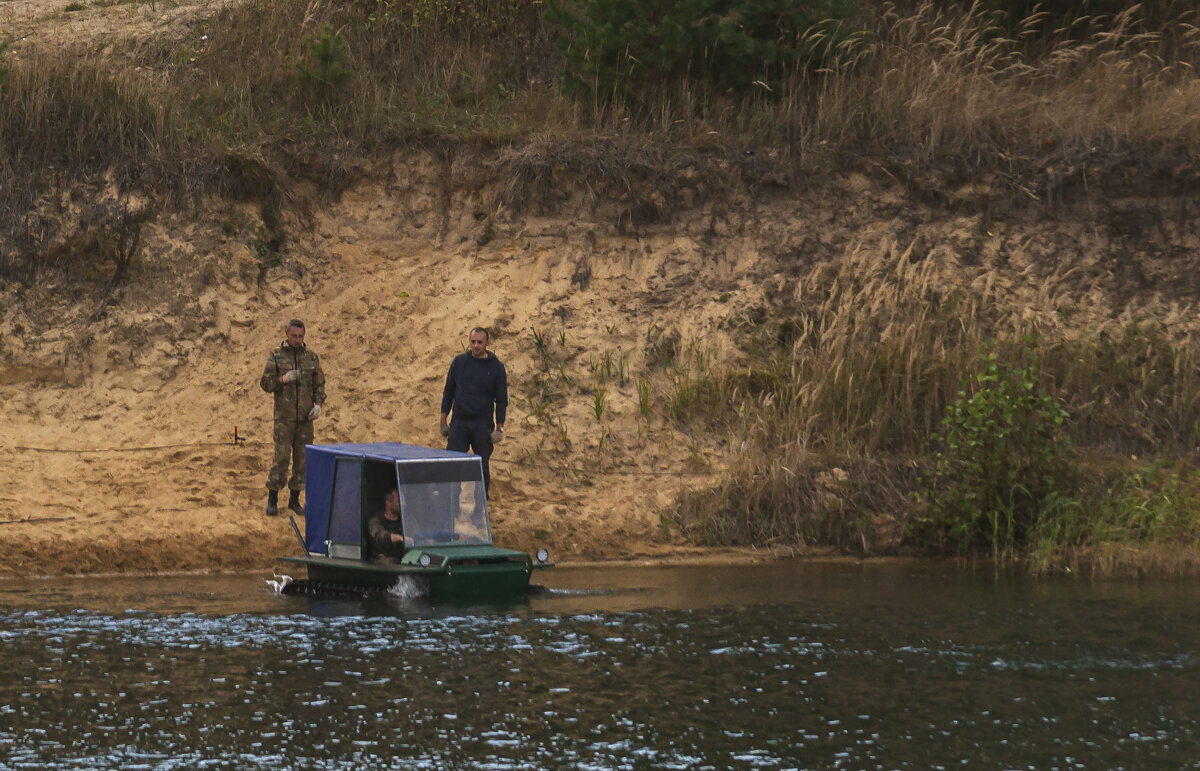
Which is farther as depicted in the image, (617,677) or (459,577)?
(459,577)

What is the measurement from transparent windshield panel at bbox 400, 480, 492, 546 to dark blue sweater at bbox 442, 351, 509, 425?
169cm

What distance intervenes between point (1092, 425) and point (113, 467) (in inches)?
393

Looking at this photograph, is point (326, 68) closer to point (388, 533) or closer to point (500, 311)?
point (500, 311)

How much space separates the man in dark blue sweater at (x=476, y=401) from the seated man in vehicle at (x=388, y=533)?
171 centimetres

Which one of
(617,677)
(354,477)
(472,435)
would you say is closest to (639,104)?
(472,435)

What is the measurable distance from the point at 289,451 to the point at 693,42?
272 inches

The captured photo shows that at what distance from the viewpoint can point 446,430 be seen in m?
14.7

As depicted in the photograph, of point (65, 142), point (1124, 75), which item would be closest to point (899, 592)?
point (1124, 75)

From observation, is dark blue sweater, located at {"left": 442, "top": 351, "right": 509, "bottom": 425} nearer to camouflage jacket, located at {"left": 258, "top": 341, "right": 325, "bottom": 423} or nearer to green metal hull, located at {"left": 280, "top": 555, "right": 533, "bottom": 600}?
camouflage jacket, located at {"left": 258, "top": 341, "right": 325, "bottom": 423}

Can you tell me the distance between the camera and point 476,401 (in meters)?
14.7

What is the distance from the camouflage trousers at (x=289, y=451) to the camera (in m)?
15.0

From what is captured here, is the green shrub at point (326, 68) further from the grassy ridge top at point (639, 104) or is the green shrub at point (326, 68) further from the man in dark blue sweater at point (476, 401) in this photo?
the man in dark blue sweater at point (476, 401)

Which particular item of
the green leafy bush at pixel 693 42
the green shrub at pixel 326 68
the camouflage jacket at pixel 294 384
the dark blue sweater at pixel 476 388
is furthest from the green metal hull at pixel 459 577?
the green shrub at pixel 326 68

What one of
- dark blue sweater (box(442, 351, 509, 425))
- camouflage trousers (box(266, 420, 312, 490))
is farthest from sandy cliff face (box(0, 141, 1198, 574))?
dark blue sweater (box(442, 351, 509, 425))
